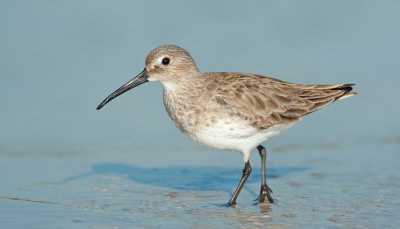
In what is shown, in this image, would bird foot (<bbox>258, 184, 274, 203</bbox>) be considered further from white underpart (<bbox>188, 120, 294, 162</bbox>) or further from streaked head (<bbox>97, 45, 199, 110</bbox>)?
streaked head (<bbox>97, 45, 199, 110</bbox>)

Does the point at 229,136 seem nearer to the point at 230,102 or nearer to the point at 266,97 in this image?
the point at 230,102

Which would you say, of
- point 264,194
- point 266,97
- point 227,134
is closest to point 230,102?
point 227,134

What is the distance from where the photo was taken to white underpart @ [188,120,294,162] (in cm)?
812

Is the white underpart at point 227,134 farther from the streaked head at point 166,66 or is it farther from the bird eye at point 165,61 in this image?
the bird eye at point 165,61

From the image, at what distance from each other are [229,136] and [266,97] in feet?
3.09

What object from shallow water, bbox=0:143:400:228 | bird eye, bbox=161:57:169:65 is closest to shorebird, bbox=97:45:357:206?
bird eye, bbox=161:57:169:65

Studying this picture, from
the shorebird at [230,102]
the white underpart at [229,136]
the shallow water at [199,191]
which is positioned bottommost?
the shallow water at [199,191]

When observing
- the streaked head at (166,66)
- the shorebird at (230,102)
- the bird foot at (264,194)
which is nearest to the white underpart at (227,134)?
the shorebird at (230,102)

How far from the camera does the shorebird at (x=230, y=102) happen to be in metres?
8.20

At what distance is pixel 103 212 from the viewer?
24.3 ft

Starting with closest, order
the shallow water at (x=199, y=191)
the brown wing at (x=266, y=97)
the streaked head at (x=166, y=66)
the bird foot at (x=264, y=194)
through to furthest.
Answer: the shallow water at (x=199, y=191) → the bird foot at (x=264, y=194) → the brown wing at (x=266, y=97) → the streaked head at (x=166, y=66)

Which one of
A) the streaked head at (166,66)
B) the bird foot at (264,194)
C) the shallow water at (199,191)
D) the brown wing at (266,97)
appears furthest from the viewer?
the streaked head at (166,66)

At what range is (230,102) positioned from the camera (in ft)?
27.4

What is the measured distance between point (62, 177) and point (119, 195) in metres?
1.35
